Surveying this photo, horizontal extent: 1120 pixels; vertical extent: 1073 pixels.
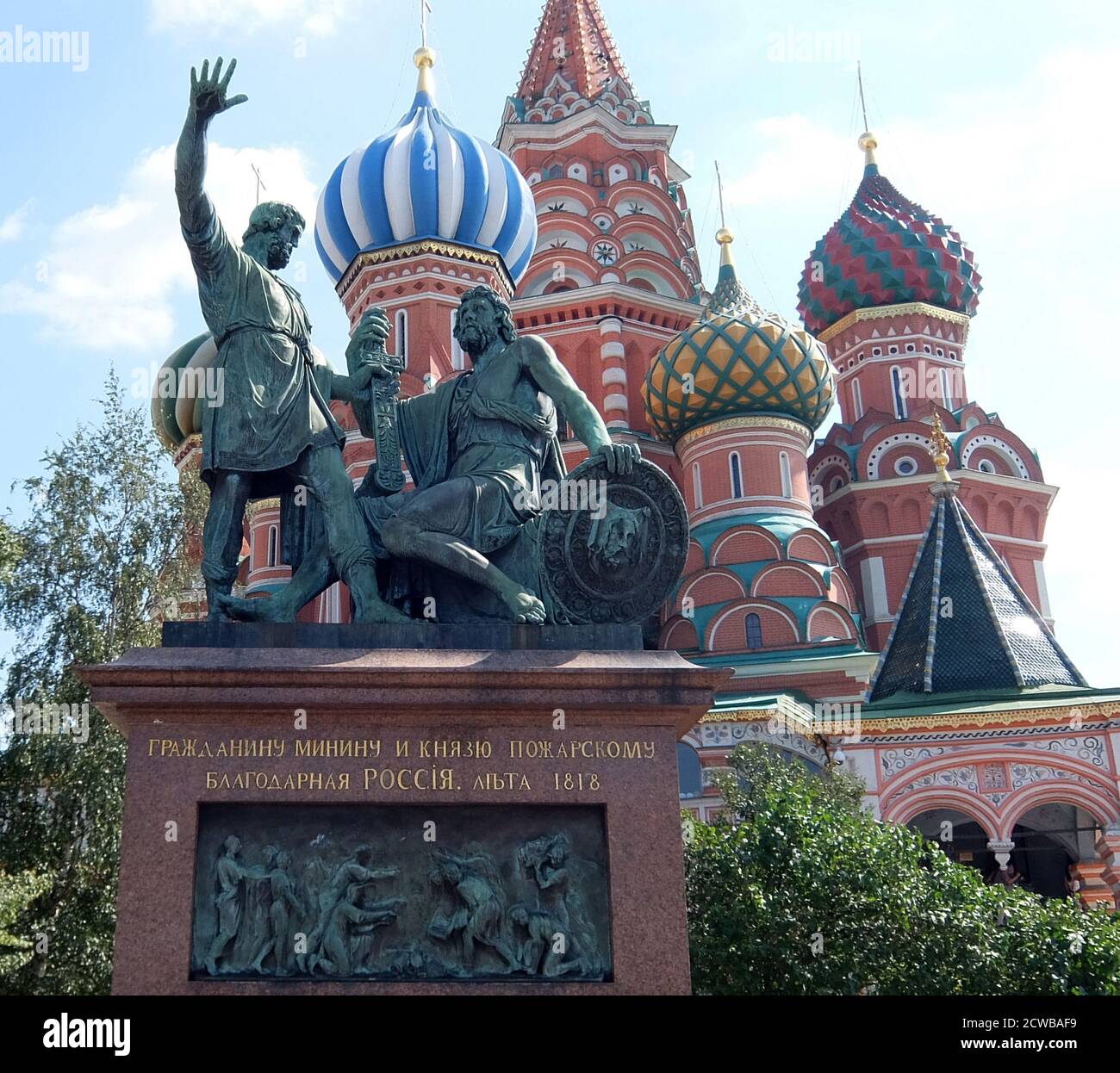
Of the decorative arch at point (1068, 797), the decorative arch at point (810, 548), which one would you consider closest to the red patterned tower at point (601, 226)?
the decorative arch at point (810, 548)

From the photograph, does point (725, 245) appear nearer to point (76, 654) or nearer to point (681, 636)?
point (681, 636)

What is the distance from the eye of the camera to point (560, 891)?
7004 millimetres

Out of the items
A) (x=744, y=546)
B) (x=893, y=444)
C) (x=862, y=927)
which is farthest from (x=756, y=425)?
(x=862, y=927)

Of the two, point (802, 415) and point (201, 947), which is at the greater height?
point (802, 415)

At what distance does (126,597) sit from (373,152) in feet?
52.8

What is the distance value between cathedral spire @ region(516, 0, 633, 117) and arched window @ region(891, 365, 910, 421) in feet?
33.2

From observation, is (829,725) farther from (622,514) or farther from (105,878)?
(622,514)

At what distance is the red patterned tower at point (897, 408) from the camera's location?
3356cm

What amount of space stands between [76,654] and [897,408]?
2419 centimetres

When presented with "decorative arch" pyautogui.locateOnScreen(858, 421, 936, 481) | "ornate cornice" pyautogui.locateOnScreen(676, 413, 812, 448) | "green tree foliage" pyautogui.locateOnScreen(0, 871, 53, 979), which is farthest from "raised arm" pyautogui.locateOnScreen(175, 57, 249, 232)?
"decorative arch" pyautogui.locateOnScreen(858, 421, 936, 481)

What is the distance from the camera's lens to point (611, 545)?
7.90 metres

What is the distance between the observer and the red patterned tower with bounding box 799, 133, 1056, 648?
33562 mm
